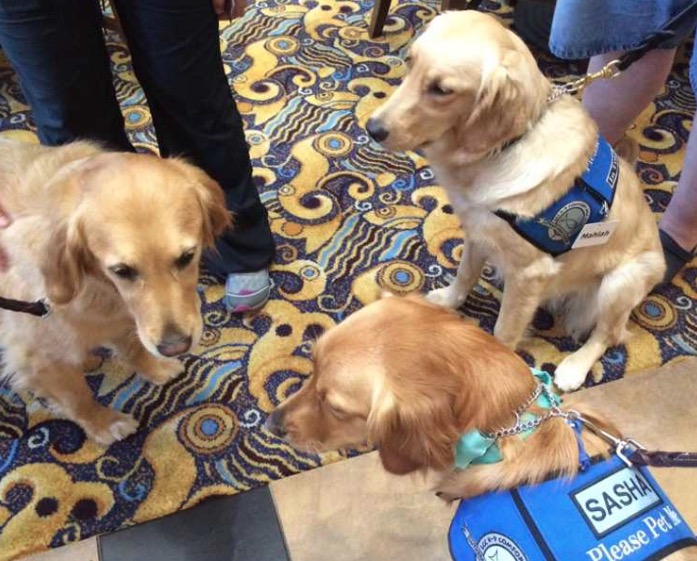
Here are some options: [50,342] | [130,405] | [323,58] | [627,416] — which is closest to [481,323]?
[627,416]

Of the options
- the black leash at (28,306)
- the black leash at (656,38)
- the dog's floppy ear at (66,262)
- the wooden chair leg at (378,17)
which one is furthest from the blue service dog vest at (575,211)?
the wooden chair leg at (378,17)

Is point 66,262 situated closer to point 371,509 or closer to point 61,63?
point 61,63

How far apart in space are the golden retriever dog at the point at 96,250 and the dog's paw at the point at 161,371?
31 cm

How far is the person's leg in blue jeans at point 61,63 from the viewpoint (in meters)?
1.55

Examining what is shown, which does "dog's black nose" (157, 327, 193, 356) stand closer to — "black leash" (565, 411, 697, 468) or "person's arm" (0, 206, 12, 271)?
"person's arm" (0, 206, 12, 271)

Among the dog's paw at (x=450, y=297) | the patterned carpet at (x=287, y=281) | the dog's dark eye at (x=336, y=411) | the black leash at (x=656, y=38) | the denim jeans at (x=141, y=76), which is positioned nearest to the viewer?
the dog's dark eye at (x=336, y=411)

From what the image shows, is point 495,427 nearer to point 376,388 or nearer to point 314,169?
point 376,388

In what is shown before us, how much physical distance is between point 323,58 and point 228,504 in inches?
98.2

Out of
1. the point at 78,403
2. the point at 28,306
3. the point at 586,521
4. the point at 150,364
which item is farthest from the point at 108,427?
the point at 586,521

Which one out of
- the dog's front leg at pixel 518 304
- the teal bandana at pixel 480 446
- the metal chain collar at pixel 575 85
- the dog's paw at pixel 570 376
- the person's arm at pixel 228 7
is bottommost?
the dog's paw at pixel 570 376

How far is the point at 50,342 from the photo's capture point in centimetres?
158

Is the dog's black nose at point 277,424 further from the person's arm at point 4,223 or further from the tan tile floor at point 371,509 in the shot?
the person's arm at point 4,223

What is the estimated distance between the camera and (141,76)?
6.03 ft

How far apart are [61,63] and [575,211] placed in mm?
1484
